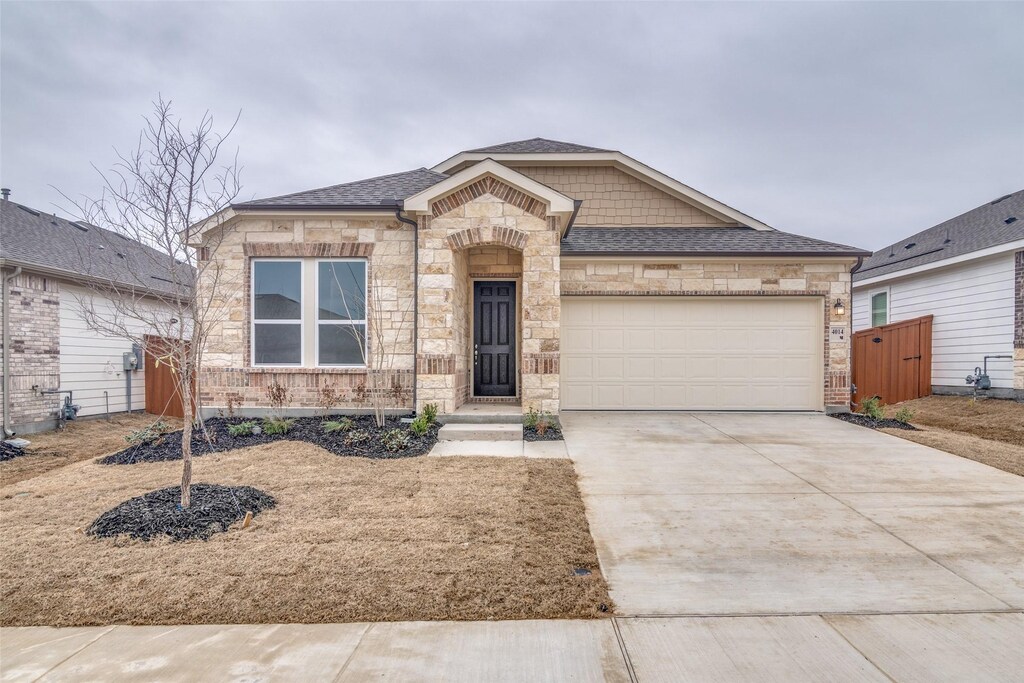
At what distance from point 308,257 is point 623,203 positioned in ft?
23.4

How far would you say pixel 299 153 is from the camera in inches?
1174

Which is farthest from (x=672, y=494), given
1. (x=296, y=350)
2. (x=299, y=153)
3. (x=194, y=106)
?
(x=299, y=153)

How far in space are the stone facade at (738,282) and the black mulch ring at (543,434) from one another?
3.17 meters

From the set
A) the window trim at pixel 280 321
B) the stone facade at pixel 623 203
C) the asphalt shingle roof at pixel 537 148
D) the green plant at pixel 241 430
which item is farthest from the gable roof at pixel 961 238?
the green plant at pixel 241 430

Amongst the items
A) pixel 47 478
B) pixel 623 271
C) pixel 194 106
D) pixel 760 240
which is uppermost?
pixel 194 106

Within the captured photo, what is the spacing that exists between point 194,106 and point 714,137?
22515mm

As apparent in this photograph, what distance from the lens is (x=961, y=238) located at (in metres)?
12.7

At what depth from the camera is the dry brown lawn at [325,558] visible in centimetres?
285

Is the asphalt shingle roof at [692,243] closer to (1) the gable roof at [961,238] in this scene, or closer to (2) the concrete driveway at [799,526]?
(1) the gable roof at [961,238]

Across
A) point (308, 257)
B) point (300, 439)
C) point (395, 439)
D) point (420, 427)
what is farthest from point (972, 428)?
point (308, 257)

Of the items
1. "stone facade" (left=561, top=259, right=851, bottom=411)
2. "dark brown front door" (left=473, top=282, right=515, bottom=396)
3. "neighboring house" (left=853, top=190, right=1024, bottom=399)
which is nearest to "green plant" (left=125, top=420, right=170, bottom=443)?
"dark brown front door" (left=473, top=282, right=515, bottom=396)

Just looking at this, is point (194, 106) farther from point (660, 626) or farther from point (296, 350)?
point (660, 626)

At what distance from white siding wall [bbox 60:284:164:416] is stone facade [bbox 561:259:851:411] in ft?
33.0

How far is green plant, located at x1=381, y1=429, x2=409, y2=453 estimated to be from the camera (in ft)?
22.5
